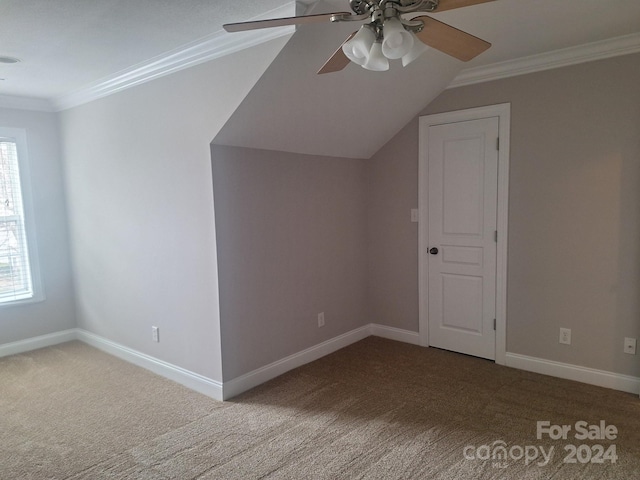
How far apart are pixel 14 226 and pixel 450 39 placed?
13.5 ft

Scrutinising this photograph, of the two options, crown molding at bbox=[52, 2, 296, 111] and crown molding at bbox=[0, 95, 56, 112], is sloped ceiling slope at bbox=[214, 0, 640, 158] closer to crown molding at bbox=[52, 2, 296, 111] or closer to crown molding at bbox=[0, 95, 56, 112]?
crown molding at bbox=[52, 2, 296, 111]

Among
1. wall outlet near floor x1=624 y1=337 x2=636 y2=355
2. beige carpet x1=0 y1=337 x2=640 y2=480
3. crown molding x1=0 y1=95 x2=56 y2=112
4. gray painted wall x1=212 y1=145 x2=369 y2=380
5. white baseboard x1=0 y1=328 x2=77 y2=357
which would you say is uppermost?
crown molding x1=0 y1=95 x2=56 y2=112

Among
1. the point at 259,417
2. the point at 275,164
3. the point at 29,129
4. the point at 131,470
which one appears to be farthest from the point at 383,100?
the point at 29,129

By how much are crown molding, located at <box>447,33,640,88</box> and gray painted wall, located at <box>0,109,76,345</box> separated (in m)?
3.74

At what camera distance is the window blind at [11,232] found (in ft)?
13.1

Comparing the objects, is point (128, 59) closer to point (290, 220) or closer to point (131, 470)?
point (290, 220)

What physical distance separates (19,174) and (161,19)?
8.61 feet

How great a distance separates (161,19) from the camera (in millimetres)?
2381

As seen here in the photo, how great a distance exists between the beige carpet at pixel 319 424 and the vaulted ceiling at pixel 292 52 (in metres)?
1.79

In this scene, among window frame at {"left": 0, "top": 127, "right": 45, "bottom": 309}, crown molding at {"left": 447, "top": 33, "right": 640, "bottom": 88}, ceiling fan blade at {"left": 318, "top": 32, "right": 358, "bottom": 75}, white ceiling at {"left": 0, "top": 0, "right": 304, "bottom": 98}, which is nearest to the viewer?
ceiling fan blade at {"left": 318, "top": 32, "right": 358, "bottom": 75}

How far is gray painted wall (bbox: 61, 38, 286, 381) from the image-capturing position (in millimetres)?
2910

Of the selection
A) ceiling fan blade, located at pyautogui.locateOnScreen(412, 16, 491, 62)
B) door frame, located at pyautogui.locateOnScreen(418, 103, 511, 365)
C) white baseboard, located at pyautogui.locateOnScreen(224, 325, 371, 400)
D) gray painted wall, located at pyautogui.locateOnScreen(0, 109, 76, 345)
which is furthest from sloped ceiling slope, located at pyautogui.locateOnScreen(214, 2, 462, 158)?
gray painted wall, located at pyautogui.locateOnScreen(0, 109, 76, 345)

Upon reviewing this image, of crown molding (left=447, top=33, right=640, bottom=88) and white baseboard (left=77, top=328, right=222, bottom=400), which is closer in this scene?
crown molding (left=447, top=33, right=640, bottom=88)

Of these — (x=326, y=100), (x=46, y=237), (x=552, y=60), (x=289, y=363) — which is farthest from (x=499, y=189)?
(x=46, y=237)
